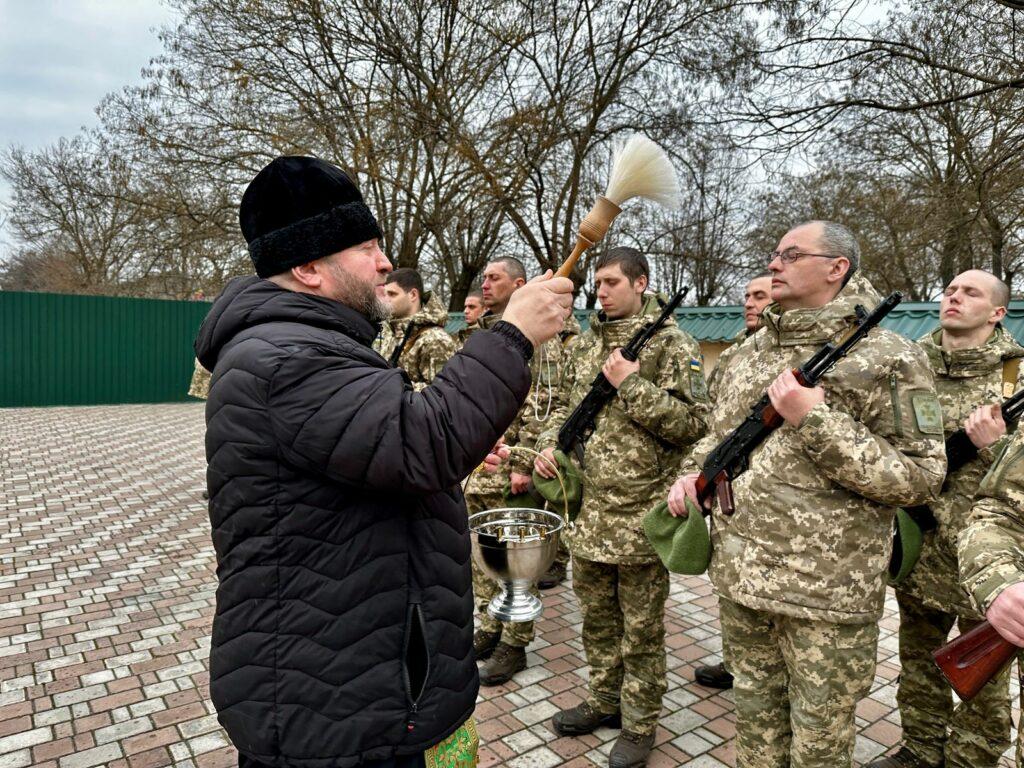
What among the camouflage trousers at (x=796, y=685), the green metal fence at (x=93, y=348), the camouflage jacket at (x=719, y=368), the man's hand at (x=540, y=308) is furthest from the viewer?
the green metal fence at (x=93, y=348)

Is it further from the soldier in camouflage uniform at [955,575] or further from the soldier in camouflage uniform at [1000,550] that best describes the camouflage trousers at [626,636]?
the soldier in camouflage uniform at [1000,550]

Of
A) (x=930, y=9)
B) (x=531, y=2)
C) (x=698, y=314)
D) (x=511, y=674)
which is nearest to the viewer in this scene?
(x=511, y=674)

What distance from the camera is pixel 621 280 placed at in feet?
11.9

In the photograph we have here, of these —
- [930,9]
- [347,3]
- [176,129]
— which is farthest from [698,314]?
[176,129]

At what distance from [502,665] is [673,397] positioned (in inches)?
77.0

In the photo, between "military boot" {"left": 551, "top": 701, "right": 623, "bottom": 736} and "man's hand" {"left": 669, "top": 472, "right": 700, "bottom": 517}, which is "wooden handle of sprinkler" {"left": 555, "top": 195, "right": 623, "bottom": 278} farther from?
"military boot" {"left": 551, "top": 701, "right": 623, "bottom": 736}

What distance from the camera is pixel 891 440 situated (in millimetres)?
2469

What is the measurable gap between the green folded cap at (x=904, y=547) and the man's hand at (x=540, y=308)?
2267mm

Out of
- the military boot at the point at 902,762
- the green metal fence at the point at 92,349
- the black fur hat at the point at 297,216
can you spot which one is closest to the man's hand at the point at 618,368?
the black fur hat at the point at 297,216

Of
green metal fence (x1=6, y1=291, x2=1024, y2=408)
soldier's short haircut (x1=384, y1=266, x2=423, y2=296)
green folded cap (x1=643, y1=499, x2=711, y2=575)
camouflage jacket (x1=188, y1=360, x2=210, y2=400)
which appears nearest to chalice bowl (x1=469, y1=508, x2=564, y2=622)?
green folded cap (x1=643, y1=499, x2=711, y2=575)

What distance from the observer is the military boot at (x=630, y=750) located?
3268 millimetres

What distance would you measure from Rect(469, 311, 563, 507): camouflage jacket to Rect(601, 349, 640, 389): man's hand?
0.99 m

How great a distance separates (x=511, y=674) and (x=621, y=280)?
2.41 m

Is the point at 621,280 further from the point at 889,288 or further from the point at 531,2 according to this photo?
the point at 889,288
